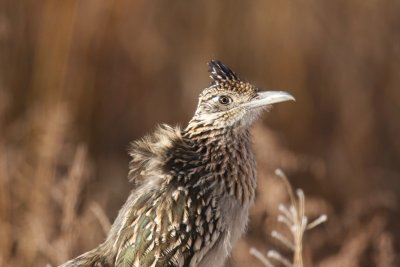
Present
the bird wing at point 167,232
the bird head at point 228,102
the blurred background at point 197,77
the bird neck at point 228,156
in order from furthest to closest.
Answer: the blurred background at point 197,77, the bird head at point 228,102, the bird neck at point 228,156, the bird wing at point 167,232

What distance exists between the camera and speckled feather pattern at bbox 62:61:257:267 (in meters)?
4.96

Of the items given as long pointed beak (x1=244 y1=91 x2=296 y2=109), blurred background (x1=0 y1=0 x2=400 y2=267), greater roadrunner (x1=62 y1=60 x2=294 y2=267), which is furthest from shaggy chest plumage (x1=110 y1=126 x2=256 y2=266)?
blurred background (x1=0 y1=0 x2=400 y2=267)

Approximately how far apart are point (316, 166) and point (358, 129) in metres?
1.38

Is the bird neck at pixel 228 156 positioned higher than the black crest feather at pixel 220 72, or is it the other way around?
the black crest feather at pixel 220 72

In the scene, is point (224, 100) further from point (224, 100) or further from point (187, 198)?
point (187, 198)

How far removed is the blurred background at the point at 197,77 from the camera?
8.63m

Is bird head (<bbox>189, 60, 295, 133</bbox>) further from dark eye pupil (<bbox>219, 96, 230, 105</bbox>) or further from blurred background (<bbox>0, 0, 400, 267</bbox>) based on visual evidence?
blurred background (<bbox>0, 0, 400, 267</bbox>)

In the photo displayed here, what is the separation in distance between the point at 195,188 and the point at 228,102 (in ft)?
1.77

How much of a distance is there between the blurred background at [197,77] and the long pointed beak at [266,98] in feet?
8.23

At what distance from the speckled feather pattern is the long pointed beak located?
4cm

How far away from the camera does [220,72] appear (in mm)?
5422

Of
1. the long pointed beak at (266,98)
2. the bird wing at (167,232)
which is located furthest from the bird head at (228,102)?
the bird wing at (167,232)

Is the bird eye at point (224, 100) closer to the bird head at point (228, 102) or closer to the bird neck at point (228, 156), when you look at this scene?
the bird head at point (228, 102)

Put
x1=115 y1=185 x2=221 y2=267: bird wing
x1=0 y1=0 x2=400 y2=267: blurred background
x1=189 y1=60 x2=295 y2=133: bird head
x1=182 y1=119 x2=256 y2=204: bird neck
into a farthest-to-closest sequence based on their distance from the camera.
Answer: x1=0 y1=0 x2=400 y2=267: blurred background, x1=189 y1=60 x2=295 y2=133: bird head, x1=182 y1=119 x2=256 y2=204: bird neck, x1=115 y1=185 x2=221 y2=267: bird wing
